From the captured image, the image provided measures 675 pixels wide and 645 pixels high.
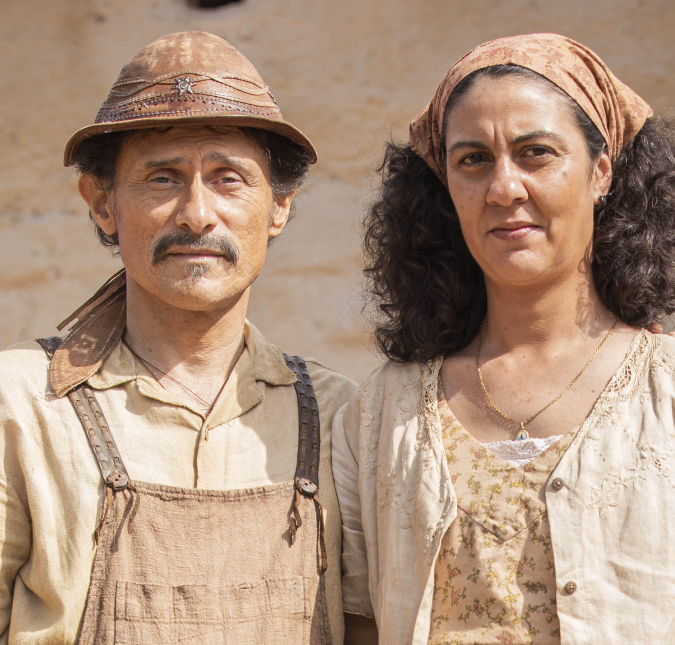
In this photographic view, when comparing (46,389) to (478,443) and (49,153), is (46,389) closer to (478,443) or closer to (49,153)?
(478,443)

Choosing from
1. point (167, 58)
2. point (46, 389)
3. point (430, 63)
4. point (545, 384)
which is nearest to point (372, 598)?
point (545, 384)

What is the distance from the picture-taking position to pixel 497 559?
2.46 metres

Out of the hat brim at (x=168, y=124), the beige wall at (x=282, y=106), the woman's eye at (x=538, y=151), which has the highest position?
the beige wall at (x=282, y=106)

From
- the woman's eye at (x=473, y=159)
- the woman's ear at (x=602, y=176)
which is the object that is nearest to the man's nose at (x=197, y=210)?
the woman's eye at (x=473, y=159)

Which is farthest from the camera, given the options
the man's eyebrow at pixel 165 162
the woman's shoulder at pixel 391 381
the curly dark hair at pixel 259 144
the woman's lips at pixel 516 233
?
the curly dark hair at pixel 259 144

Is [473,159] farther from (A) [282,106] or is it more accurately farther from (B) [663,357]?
(A) [282,106]

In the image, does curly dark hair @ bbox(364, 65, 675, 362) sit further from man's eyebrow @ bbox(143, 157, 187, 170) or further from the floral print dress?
Answer: man's eyebrow @ bbox(143, 157, 187, 170)

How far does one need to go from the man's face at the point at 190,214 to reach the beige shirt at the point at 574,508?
1.74 feet

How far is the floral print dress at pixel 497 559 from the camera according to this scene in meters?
2.41

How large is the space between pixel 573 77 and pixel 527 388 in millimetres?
766

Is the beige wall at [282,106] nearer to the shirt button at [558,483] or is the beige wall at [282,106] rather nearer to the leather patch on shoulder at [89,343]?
the leather patch on shoulder at [89,343]

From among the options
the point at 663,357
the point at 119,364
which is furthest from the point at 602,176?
the point at 119,364

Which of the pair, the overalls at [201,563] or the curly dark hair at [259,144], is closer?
the overalls at [201,563]

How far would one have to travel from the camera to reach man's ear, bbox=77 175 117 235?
124 inches
